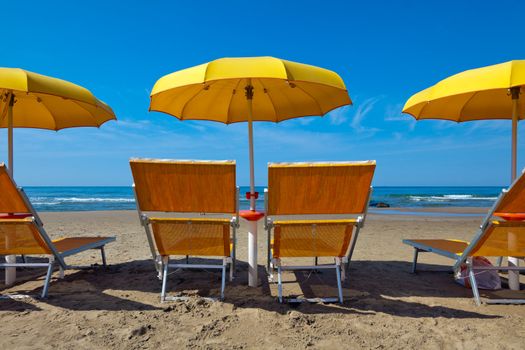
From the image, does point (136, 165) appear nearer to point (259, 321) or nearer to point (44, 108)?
point (259, 321)

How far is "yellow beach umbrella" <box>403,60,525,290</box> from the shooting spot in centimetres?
362

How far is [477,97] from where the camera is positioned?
544cm

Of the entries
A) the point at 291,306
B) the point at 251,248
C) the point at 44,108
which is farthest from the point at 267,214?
the point at 44,108

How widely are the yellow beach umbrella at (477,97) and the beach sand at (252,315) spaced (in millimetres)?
2118

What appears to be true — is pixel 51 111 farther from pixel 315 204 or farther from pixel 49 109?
pixel 315 204

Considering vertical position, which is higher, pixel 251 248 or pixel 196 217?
pixel 196 217

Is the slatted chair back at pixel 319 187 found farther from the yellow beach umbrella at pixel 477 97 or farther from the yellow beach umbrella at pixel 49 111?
the yellow beach umbrella at pixel 49 111

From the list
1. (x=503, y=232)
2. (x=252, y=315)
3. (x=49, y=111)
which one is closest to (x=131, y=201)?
(x=49, y=111)

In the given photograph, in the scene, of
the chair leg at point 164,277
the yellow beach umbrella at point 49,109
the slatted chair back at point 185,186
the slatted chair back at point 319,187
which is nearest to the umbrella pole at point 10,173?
the yellow beach umbrella at point 49,109

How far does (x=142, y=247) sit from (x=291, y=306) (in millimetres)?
3891

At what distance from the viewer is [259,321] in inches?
111

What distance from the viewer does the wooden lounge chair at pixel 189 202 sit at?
3084 mm

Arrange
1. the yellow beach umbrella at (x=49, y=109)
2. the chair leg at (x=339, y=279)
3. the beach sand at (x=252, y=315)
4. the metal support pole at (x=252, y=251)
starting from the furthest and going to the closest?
the yellow beach umbrella at (x=49, y=109) → the metal support pole at (x=252, y=251) → the chair leg at (x=339, y=279) → the beach sand at (x=252, y=315)

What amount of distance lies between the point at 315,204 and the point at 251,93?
1.60 metres
